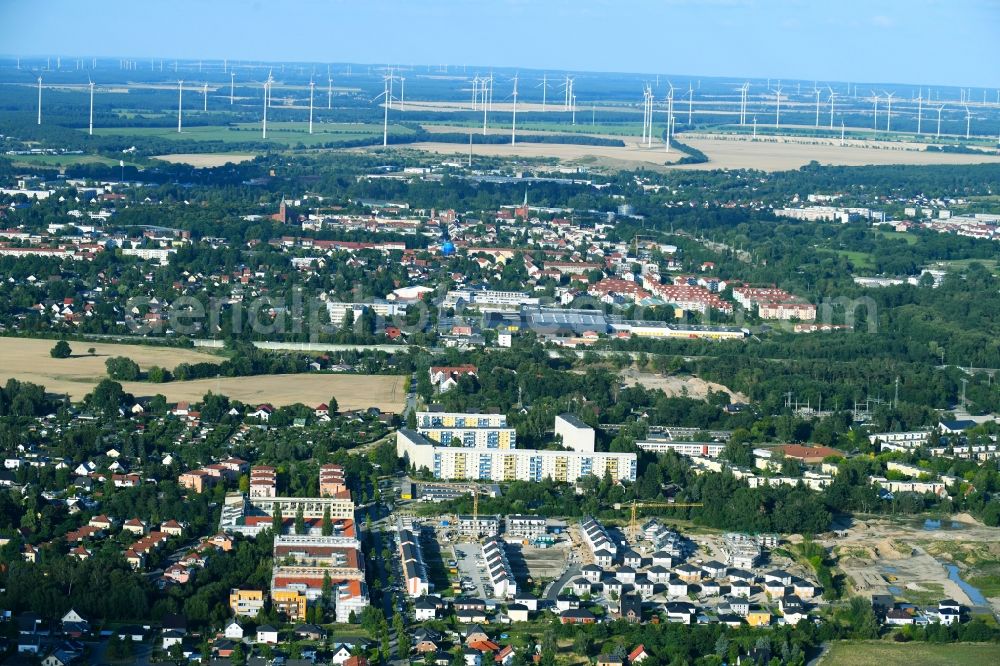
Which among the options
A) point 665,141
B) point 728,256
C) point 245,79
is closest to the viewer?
point 728,256

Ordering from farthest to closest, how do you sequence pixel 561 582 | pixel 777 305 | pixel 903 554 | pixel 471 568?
pixel 777 305 → pixel 903 554 → pixel 471 568 → pixel 561 582

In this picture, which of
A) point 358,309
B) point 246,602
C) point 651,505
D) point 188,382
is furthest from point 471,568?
point 358,309

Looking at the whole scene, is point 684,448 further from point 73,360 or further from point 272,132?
point 272,132

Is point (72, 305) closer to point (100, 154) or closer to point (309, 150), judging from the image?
point (100, 154)

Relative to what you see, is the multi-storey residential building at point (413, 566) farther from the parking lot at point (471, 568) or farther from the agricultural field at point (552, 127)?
the agricultural field at point (552, 127)

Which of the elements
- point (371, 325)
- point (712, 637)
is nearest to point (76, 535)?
point (712, 637)

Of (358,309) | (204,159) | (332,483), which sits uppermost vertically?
(204,159)
